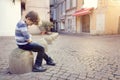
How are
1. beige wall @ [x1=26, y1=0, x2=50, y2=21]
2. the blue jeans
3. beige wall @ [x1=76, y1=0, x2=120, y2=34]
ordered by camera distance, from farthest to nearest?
1. beige wall @ [x1=26, y1=0, x2=50, y2=21]
2. beige wall @ [x1=76, y1=0, x2=120, y2=34]
3. the blue jeans

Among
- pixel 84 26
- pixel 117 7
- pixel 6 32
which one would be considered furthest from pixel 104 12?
pixel 6 32

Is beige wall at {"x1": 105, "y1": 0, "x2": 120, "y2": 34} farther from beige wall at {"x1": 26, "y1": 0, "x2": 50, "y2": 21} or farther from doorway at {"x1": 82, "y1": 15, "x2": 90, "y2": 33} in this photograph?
beige wall at {"x1": 26, "y1": 0, "x2": 50, "y2": 21}

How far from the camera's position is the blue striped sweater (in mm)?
5371

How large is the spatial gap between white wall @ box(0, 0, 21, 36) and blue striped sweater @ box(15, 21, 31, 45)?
13.4 meters

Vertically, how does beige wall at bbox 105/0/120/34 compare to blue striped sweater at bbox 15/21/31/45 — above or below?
above

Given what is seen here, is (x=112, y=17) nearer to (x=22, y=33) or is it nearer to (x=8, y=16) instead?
(x=8, y=16)

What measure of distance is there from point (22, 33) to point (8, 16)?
1393cm

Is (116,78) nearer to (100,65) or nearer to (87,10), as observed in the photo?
(100,65)

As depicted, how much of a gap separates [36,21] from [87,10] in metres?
21.6

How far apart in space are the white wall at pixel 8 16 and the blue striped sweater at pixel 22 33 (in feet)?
43.9

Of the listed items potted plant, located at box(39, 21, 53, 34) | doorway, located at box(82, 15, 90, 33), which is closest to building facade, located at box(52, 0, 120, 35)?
doorway, located at box(82, 15, 90, 33)

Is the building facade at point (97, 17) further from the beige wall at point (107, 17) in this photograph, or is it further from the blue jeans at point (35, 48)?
the blue jeans at point (35, 48)

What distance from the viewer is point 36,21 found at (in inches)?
216

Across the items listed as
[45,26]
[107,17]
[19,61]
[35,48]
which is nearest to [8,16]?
[45,26]
